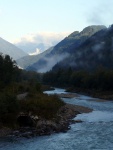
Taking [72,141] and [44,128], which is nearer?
[72,141]

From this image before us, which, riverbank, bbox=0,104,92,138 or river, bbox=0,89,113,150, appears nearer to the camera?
river, bbox=0,89,113,150

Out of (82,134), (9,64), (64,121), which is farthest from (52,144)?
(9,64)

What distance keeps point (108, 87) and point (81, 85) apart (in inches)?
1052

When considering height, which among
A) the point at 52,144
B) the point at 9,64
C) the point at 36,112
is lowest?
the point at 52,144

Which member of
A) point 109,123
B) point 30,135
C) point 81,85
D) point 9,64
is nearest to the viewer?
point 30,135

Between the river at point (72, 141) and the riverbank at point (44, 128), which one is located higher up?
the riverbank at point (44, 128)

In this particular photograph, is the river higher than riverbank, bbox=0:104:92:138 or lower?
lower

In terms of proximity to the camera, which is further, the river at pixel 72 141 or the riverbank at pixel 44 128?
the riverbank at pixel 44 128

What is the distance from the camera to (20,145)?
36.5m

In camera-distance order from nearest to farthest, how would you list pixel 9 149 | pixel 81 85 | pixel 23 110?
pixel 9 149 < pixel 23 110 < pixel 81 85

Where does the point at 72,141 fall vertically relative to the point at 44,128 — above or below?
below

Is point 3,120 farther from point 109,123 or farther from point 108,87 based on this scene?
point 108,87

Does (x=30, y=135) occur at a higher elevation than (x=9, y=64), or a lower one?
lower

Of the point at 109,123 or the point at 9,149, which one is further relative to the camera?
the point at 109,123
